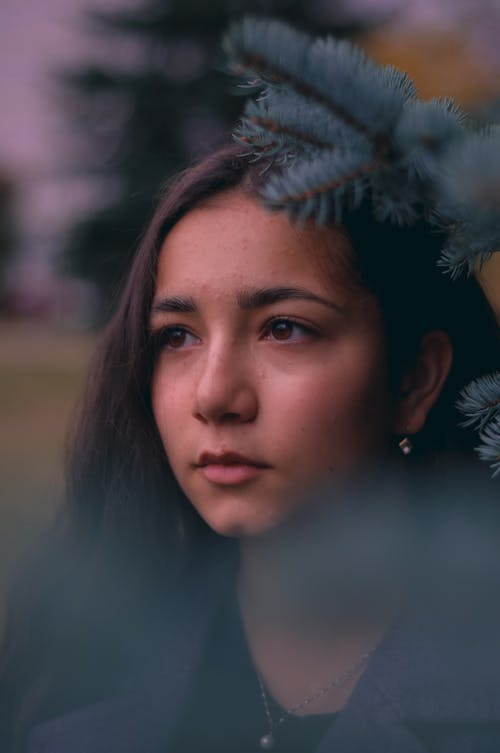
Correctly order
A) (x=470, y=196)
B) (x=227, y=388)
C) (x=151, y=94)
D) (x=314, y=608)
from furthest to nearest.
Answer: (x=151, y=94), (x=314, y=608), (x=227, y=388), (x=470, y=196)

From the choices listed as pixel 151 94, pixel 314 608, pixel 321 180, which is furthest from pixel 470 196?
pixel 151 94

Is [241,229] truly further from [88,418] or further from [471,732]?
[471,732]

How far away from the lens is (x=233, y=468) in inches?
58.7

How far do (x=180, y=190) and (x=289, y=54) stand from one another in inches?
30.7

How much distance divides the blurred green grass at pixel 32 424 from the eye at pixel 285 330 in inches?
37.2

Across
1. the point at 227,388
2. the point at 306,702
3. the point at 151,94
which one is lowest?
the point at 306,702

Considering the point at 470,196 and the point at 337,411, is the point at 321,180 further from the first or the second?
the point at 337,411

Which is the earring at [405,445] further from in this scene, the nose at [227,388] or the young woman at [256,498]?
the nose at [227,388]

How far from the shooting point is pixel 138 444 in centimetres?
191

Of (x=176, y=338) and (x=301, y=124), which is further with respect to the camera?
(x=176, y=338)

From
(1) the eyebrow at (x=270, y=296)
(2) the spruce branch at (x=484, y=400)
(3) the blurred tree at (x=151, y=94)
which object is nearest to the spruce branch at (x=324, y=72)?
(2) the spruce branch at (x=484, y=400)

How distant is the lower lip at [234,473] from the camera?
1486mm

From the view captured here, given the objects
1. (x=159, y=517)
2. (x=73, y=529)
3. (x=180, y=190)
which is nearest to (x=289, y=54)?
(x=180, y=190)

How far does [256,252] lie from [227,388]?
24cm
